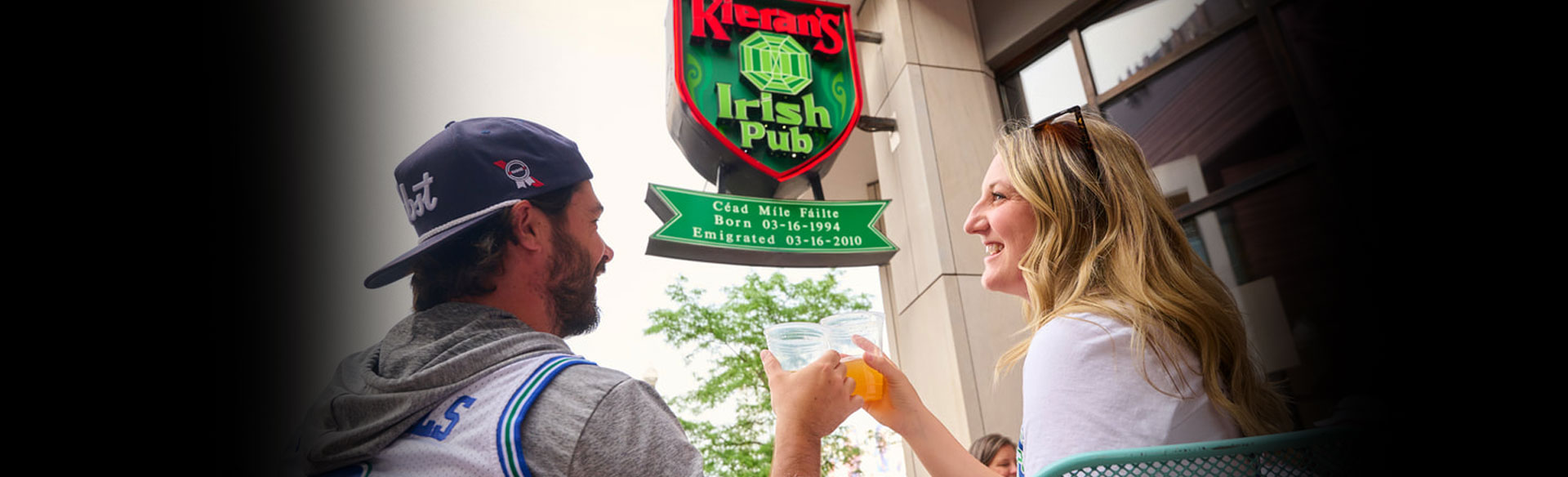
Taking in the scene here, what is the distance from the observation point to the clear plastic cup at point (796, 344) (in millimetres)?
1648

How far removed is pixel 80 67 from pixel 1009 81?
16.2 feet

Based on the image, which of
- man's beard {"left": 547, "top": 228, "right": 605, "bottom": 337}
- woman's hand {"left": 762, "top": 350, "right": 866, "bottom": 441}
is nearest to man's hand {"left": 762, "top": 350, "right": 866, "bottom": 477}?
woman's hand {"left": 762, "top": 350, "right": 866, "bottom": 441}

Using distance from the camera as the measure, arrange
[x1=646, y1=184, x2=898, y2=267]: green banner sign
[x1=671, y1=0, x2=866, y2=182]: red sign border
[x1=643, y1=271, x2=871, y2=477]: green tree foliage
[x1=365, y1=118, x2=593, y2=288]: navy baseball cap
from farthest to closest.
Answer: [x1=643, y1=271, x2=871, y2=477]: green tree foliage, [x1=671, y1=0, x2=866, y2=182]: red sign border, [x1=646, y1=184, x2=898, y2=267]: green banner sign, [x1=365, y1=118, x2=593, y2=288]: navy baseball cap

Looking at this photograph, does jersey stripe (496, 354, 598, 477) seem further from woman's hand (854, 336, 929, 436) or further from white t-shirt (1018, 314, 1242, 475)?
woman's hand (854, 336, 929, 436)

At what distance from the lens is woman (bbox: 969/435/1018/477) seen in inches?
140

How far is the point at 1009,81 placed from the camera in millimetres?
5035

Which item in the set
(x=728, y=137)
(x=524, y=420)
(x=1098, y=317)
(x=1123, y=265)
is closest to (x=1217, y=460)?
(x=1098, y=317)

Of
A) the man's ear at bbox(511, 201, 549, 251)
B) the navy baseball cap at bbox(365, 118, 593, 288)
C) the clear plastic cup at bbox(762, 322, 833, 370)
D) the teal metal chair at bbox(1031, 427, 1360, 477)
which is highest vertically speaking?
the navy baseball cap at bbox(365, 118, 593, 288)

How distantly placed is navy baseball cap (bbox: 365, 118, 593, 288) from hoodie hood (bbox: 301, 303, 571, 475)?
14 centimetres

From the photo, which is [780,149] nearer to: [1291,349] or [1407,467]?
[1291,349]

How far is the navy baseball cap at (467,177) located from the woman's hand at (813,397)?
519mm

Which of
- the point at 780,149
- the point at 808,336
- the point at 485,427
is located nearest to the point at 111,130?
the point at 485,427

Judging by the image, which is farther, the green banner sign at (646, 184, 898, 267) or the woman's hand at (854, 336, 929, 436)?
the green banner sign at (646, 184, 898, 267)

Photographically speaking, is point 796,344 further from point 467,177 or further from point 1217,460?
point 1217,460
